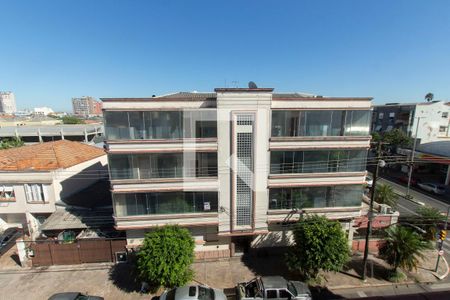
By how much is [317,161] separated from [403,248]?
30.0 ft

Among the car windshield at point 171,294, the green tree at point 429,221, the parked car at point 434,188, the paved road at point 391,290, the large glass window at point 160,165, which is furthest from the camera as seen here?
the parked car at point 434,188

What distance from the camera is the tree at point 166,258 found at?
14820mm

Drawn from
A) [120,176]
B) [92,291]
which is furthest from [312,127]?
[92,291]

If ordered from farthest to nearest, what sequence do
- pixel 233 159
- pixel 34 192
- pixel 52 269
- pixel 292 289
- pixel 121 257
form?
pixel 34 192, pixel 121 257, pixel 52 269, pixel 233 159, pixel 292 289

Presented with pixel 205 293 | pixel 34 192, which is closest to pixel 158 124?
pixel 205 293

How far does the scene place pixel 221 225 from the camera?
1847cm

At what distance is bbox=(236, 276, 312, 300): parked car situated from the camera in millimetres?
14703

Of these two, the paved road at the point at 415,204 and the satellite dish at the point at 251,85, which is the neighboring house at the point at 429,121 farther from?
the satellite dish at the point at 251,85

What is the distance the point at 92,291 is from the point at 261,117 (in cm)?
1888

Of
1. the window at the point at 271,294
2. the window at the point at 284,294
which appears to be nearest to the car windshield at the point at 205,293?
the window at the point at 271,294

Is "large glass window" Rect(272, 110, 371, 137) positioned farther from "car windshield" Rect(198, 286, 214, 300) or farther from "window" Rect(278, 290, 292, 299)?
"car windshield" Rect(198, 286, 214, 300)

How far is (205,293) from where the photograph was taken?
47.8ft

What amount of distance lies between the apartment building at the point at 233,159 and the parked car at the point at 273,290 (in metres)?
3.98

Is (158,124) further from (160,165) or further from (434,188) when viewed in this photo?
(434,188)
